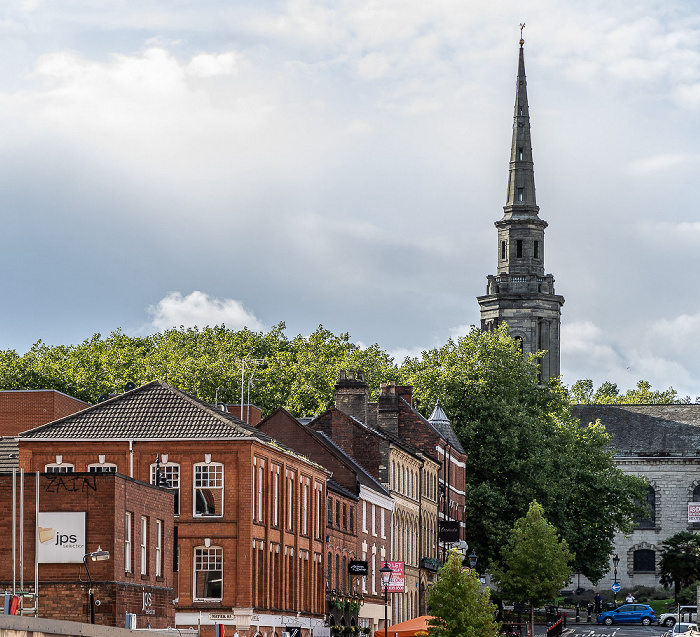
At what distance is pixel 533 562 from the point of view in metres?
96.1

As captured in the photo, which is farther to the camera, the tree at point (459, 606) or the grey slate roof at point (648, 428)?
the grey slate roof at point (648, 428)

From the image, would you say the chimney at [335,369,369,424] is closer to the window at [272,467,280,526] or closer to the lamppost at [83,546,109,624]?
the window at [272,467,280,526]

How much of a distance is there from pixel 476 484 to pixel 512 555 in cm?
1133

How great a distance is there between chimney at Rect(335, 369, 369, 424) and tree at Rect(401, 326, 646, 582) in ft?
65.1

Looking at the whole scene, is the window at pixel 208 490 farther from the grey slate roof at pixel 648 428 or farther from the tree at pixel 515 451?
the grey slate roof at pixel 648 428

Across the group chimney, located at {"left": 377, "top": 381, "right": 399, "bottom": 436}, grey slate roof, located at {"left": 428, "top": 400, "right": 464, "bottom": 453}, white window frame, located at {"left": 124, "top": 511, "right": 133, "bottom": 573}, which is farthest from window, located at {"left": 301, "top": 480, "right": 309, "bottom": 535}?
grey slate roof, located at {"left": 428, "top": 400, "right": 464, "bottom": 453}

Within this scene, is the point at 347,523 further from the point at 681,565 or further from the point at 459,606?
the point at 681,565

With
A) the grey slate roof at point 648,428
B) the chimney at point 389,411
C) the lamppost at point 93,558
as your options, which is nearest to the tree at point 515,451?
the chimney at point 389,411

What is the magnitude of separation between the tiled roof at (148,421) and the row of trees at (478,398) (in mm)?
44193

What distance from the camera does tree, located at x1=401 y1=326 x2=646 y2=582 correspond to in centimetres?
10554

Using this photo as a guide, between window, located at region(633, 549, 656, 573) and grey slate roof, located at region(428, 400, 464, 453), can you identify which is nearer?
grey slate roof, located at region(428, 400, 464, 453)

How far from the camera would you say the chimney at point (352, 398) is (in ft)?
283

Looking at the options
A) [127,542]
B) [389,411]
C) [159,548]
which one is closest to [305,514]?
[159,548]

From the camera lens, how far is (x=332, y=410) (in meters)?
82.8
